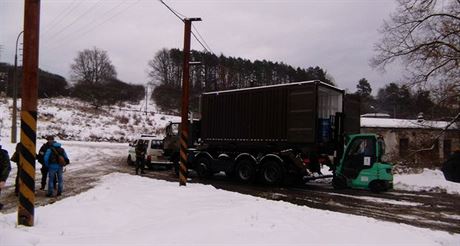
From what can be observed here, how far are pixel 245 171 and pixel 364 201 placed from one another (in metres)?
6.23

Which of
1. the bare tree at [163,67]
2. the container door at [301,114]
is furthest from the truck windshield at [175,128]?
the bare tree at [163,67]

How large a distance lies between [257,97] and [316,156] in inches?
141

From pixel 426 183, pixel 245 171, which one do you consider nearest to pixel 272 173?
pixel 245 171

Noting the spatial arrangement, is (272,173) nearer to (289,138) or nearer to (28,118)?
(289,138)

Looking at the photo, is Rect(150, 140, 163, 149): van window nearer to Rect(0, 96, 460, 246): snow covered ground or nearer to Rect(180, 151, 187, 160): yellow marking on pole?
Rect(180, 151, 187, 160): yellow marking on pole

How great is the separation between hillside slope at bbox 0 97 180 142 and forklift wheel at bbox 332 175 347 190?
3511cm

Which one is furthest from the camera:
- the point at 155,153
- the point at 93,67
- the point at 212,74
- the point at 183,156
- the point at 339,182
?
the point at 93,67

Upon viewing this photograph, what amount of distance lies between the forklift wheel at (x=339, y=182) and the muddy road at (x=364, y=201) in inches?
9.0

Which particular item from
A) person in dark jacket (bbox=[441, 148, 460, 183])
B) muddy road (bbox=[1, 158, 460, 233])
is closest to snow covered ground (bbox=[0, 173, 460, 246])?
person in dark jacket (bbox=[441, 148, 460, 183])

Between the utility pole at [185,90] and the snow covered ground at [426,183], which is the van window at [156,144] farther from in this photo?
the snow covered ground at [426,183]

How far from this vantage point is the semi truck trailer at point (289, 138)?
1653cm

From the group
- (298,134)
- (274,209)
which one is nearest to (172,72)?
(298,134)

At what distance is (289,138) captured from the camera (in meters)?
17.9

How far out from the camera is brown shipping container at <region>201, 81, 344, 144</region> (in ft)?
56.8
